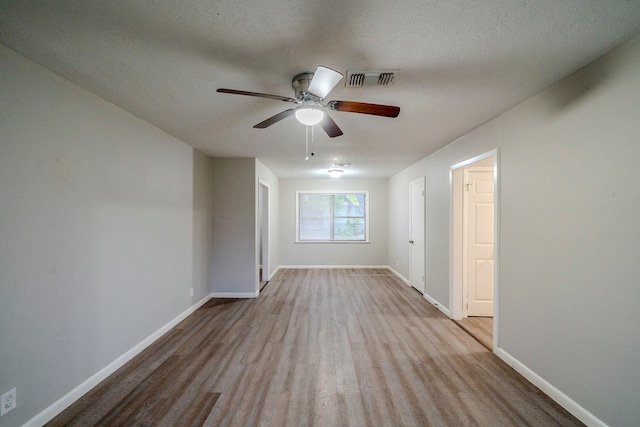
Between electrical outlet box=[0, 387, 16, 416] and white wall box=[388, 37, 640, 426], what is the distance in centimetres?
356

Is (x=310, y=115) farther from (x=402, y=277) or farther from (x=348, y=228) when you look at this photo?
(x=348, y=228)

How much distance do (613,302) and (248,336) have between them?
3089 millimetres

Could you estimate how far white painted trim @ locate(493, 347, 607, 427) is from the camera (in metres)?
1.63

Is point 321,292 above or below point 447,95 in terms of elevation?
below

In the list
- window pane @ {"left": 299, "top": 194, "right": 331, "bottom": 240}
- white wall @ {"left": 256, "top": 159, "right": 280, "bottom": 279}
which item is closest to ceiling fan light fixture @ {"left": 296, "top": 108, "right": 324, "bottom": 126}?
white wall @ {"left": 256, "top": 159, "right": 280, "bottom": 279}

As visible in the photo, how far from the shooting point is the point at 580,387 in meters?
1.69

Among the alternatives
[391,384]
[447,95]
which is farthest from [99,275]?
[447,95]

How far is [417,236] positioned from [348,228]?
91.9 inches

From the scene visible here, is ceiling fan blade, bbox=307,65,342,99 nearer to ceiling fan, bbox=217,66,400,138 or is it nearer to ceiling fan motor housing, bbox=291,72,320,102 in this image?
ceiling fan, bbox=217,66,400,138

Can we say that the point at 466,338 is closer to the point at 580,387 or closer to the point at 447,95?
the point at 580,387

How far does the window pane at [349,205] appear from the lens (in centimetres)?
682

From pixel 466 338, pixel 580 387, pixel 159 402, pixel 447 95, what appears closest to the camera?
pixel 580 387

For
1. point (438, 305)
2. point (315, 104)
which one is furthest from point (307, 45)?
point (438, 305)

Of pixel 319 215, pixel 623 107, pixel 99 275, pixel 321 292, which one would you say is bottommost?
pixel 321 292
